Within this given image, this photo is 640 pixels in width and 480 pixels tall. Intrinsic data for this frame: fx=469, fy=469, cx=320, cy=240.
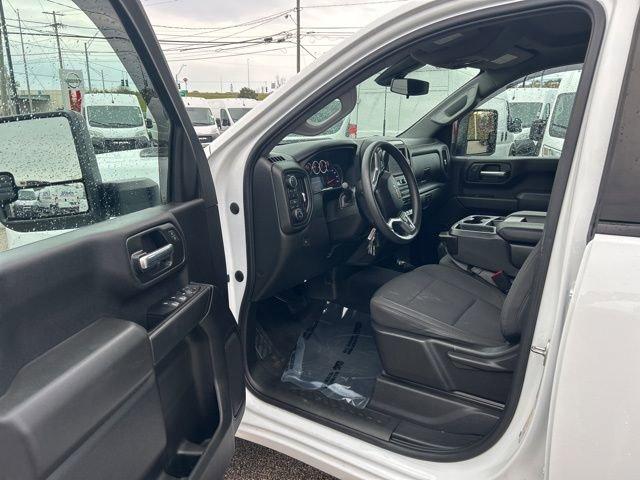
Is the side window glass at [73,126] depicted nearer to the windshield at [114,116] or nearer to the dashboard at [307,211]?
the windshield at [114,116]

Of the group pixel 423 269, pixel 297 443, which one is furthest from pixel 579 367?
pixel 423 269

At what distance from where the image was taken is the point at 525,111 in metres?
2.80

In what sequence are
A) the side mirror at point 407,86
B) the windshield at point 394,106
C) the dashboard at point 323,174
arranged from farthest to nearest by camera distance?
the windshield at point 394,106 → the side mirror at point 407,86 → the dashboard at point 323,174

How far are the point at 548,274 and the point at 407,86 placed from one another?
1487mm

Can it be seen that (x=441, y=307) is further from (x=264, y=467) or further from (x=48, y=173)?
(x=48, y=173)

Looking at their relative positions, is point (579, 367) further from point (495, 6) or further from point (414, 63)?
point (414, 63)

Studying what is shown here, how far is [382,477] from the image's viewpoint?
1.36 meters

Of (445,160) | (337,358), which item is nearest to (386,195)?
(337,358)

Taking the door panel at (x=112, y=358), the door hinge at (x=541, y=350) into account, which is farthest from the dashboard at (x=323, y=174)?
the door hinge at (x=541, y=350)

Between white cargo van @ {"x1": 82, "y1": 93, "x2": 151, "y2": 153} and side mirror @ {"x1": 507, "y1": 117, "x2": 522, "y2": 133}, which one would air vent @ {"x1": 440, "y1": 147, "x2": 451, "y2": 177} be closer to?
side mirror @ {"x1": 507, "y1": 117, "x2": 522, "y2": 133}

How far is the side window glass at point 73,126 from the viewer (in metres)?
0.91

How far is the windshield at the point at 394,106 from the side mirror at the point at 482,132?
0.25 m

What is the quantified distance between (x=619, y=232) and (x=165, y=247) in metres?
0.99

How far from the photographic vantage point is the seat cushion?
64.4 inches
